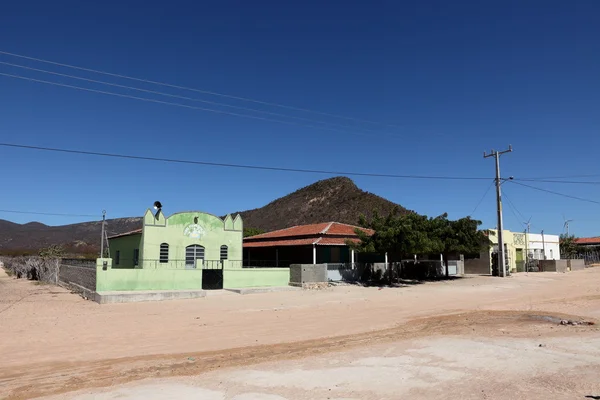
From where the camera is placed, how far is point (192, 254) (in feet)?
97.8

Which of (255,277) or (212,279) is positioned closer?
(212,279)

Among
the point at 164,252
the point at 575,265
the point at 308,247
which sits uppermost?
the point at 308,247

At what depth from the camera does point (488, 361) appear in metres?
9.23

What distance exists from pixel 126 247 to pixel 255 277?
453 inches

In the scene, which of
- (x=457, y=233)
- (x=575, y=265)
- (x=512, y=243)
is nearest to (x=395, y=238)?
(x=457, y=233)

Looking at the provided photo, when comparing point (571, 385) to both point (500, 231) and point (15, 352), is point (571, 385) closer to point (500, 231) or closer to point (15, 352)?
point (15, 352)

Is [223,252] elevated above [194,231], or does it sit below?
below

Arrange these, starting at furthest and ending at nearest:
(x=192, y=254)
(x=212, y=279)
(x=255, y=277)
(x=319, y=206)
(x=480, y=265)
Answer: (x=319, y=206)
(x=480, y=265)
(x=192, y=254)
(x=255, y=277)
(x=212, y=279)

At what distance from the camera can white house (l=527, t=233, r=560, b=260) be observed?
5679 centimetres

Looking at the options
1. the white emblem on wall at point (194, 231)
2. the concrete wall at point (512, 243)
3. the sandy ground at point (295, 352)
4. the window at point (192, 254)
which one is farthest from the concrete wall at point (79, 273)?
the concrete wall at point (512, 243)

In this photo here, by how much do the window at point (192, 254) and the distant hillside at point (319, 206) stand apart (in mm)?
56428

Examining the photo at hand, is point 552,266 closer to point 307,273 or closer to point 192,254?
point 307,273

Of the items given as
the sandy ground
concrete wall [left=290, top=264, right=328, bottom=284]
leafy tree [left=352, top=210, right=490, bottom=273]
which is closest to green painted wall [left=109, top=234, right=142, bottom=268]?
concrete wall [left=290, top=264, right=328, bottom=284]

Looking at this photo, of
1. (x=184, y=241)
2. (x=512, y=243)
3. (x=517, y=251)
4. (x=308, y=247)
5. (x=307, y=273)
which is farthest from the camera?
(x=517, y=251)
